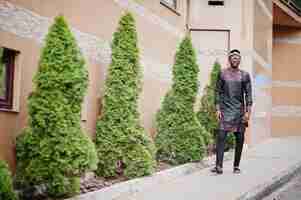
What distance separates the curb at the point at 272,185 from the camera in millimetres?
7910

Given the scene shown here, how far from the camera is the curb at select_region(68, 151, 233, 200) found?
23.8 feet

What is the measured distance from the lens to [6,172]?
5.46 metres

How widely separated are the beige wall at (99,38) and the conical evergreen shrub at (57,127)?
0.54 metres

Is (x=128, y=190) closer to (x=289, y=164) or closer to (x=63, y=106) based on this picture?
(x=63, y=106)

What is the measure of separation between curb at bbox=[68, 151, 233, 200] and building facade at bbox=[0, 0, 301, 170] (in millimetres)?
1212

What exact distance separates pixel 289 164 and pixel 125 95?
446cm

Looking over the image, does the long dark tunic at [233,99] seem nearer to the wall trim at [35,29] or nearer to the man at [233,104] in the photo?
the man at [233,104]

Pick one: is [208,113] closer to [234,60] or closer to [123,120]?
[234,60]

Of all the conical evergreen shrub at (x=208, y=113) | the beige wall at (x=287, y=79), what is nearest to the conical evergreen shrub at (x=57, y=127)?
the conical evergreen shrub at (x=208, y=113)

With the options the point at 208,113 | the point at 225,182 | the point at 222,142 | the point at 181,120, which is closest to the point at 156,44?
the point at 208,113

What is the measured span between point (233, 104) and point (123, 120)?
6.37ft

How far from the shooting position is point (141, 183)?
834 centimetres

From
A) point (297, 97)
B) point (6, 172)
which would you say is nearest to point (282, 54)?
point (297, 97)

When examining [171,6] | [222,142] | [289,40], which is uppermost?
[289,40]
